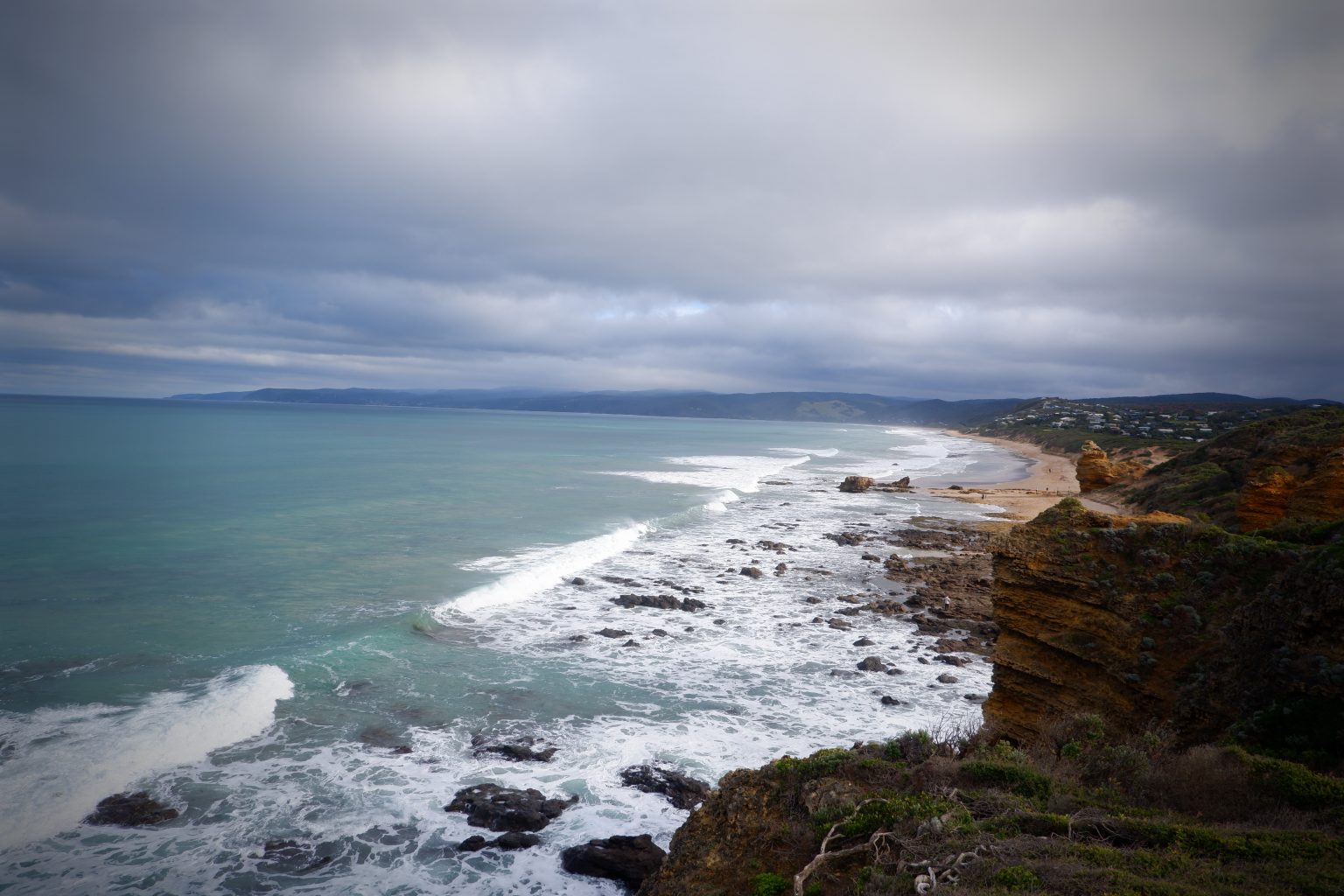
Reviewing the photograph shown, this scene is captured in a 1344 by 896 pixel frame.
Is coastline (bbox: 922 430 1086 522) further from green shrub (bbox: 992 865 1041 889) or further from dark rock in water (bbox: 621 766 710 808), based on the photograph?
green shrub (bbox: 992 865 1041 889)

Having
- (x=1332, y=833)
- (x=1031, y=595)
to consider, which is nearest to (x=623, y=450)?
(x=1031, y=595)

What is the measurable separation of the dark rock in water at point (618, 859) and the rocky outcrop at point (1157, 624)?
5946 millimetres

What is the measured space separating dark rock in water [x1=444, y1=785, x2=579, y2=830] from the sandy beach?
3653 cm

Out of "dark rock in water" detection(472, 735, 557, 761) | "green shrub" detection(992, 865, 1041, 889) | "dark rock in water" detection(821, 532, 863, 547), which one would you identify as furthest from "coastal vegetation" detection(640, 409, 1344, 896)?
"dark rock in water" detection(821, 532, 863, 547)

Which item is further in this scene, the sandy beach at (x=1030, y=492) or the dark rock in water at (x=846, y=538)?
the sandy beach at (x=1030, y=492)

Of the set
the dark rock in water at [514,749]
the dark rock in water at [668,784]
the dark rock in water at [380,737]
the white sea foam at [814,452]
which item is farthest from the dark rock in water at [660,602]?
the white sea foam at [814,452]

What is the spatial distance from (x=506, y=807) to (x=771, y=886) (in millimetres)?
6505

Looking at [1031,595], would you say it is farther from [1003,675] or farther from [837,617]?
[837,617]

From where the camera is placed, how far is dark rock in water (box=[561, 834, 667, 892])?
9.70 meters

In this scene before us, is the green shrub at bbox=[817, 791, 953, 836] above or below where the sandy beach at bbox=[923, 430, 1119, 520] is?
above

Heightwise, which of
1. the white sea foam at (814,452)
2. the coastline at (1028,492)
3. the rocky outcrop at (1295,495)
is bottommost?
the white sea foam at (814,452)

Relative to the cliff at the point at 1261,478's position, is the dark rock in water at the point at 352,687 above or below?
below

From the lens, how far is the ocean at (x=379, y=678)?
34.1ft

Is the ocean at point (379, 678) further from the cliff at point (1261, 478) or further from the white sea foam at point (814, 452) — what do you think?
the white sea foam at point (814, 452)
